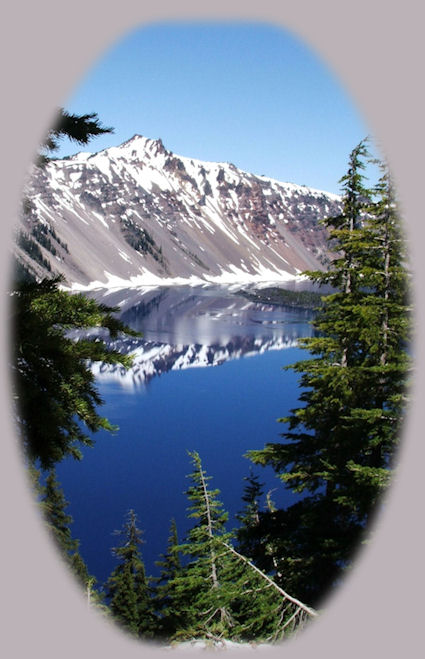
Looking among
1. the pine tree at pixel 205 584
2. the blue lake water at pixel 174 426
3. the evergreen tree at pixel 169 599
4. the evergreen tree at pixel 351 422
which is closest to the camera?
the evergreen tree at pixel 351 422

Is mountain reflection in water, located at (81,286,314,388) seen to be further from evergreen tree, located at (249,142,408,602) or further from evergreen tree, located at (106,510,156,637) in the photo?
evergreen tree, located at (249,142,408,602)

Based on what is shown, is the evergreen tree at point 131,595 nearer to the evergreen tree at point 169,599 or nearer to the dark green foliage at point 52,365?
the evergreen tree at point 169,599

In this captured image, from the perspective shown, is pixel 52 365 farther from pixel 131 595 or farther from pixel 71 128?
pixel 131 595

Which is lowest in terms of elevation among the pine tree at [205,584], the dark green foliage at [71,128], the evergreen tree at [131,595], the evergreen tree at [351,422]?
the evergreen tree at [131,595]

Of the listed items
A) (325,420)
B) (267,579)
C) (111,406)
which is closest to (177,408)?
(111,406)

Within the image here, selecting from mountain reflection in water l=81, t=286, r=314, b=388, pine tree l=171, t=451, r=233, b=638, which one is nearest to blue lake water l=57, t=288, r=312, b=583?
mountain reflection in water l=81, t=286, r=314, b=388

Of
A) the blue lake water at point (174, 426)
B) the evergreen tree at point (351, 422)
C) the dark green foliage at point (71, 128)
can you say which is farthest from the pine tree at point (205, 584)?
the dark green foliage at point (71, 128)

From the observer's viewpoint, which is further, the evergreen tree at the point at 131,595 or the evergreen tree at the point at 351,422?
the evergreen tree at the point at 131,595
